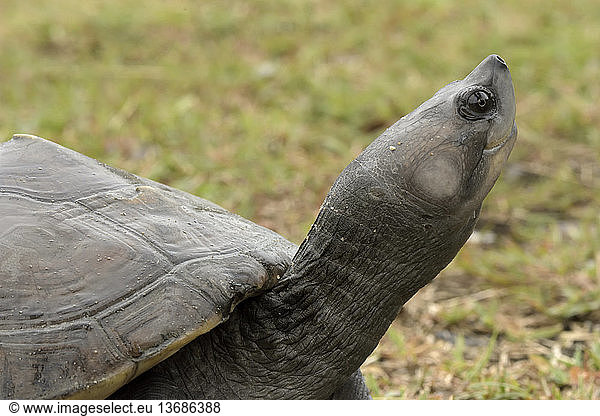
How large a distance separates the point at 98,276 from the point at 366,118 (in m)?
4.16

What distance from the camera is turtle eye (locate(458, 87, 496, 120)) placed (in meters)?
2.07

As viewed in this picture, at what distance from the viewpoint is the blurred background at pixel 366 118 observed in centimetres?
337

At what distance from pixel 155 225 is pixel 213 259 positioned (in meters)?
0.20

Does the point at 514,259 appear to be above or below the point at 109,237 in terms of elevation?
below

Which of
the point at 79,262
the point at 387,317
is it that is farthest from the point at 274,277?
the point at 79,262

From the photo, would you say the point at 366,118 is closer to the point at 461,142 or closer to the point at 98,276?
the point at 461,142

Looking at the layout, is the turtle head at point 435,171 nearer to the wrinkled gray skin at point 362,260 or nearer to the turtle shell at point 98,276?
the wrinkled gray skin at point 362,260

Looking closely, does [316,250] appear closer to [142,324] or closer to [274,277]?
[274,277]

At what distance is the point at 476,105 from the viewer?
207 cm

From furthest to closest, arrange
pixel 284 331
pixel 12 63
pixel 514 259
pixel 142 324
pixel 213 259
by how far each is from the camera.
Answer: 1. pixel 12 63
2. pixel 514 259
3. pixel 284 331
4. pixel 213 259
5. pixel 142 324

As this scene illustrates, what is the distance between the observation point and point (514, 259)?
4.04 m

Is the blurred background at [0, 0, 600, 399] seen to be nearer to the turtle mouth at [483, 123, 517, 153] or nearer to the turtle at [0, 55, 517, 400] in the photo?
the turtle at [0, 55, 517, 400]

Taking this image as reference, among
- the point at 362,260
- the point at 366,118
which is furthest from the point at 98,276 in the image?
the point at 366,118

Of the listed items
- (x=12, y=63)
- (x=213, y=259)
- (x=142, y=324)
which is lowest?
(x=12, y=63)
